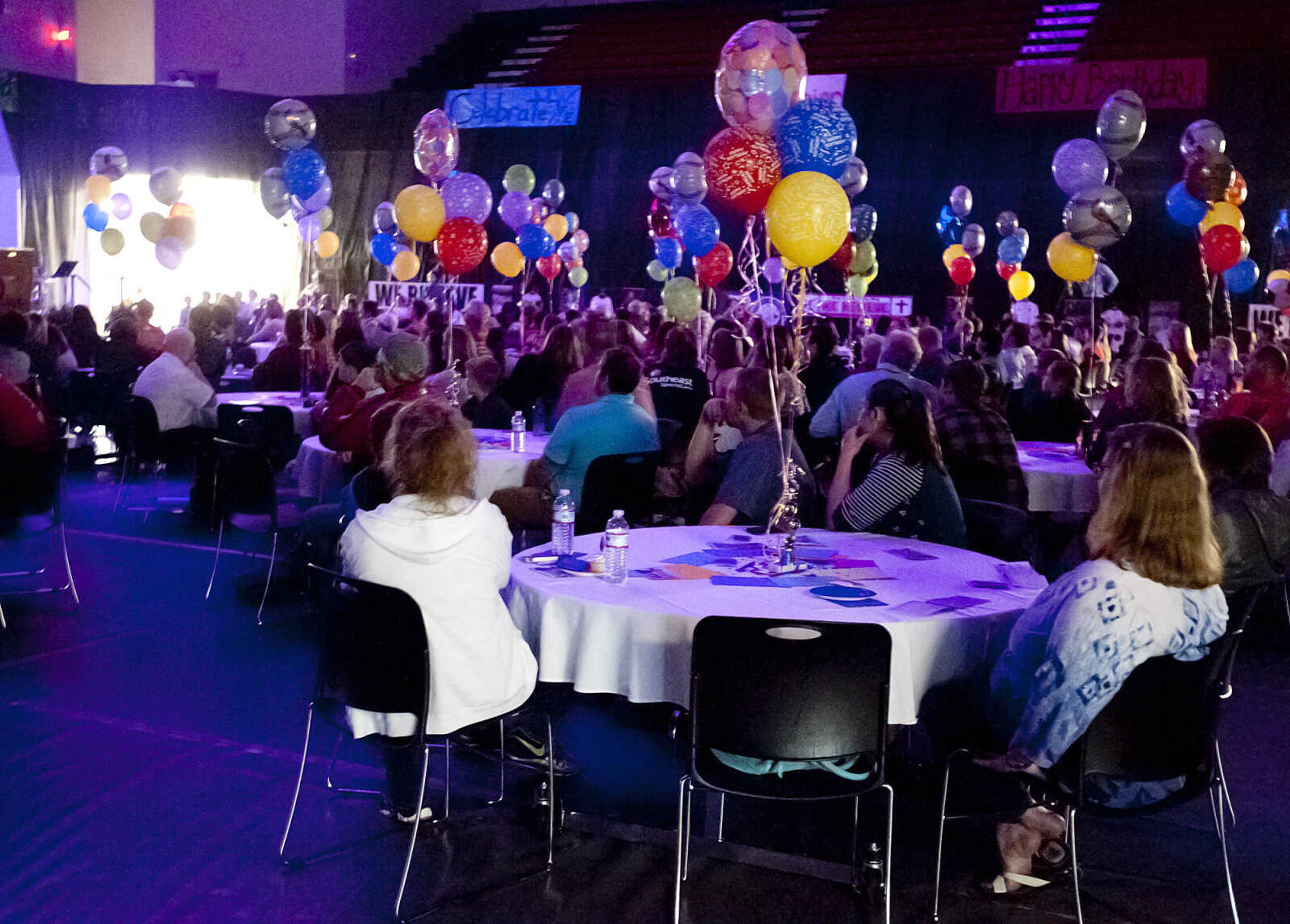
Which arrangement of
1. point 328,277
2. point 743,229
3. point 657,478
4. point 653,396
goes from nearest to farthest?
point 657,478 < point 653,396 < point 743,229 < point 328,277

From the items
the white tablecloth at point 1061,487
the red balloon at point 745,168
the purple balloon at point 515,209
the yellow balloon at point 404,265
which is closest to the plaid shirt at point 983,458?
the white tablecloth at point 1061,487

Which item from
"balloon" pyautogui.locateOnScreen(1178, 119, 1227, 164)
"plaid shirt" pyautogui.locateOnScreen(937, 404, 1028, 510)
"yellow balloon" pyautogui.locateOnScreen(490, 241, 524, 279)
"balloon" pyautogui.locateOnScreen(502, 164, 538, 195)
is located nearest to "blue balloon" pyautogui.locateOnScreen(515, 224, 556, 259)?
"yellow balloon" pyautogui.locateOnScreen(490, 241, 524, 279)

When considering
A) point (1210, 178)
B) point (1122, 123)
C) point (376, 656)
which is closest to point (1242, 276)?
point (1210, 178)

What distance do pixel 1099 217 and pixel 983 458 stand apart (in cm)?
331

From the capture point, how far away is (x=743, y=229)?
15727mm

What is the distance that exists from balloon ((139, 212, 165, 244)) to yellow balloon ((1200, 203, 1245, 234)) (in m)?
10.4

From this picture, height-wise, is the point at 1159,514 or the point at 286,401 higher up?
the point at 1159,514

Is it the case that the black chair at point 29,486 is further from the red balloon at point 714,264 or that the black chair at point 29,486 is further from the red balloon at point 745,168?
the red balloon at point 714,264

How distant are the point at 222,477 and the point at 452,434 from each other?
2777 mm

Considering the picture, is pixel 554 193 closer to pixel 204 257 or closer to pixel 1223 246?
pixel 204 257

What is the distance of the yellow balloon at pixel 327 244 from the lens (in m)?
13.1

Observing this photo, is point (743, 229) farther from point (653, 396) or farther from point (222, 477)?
point (222, 477)

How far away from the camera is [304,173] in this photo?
9898 millimetres

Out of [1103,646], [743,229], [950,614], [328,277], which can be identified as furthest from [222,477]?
[328,277]
